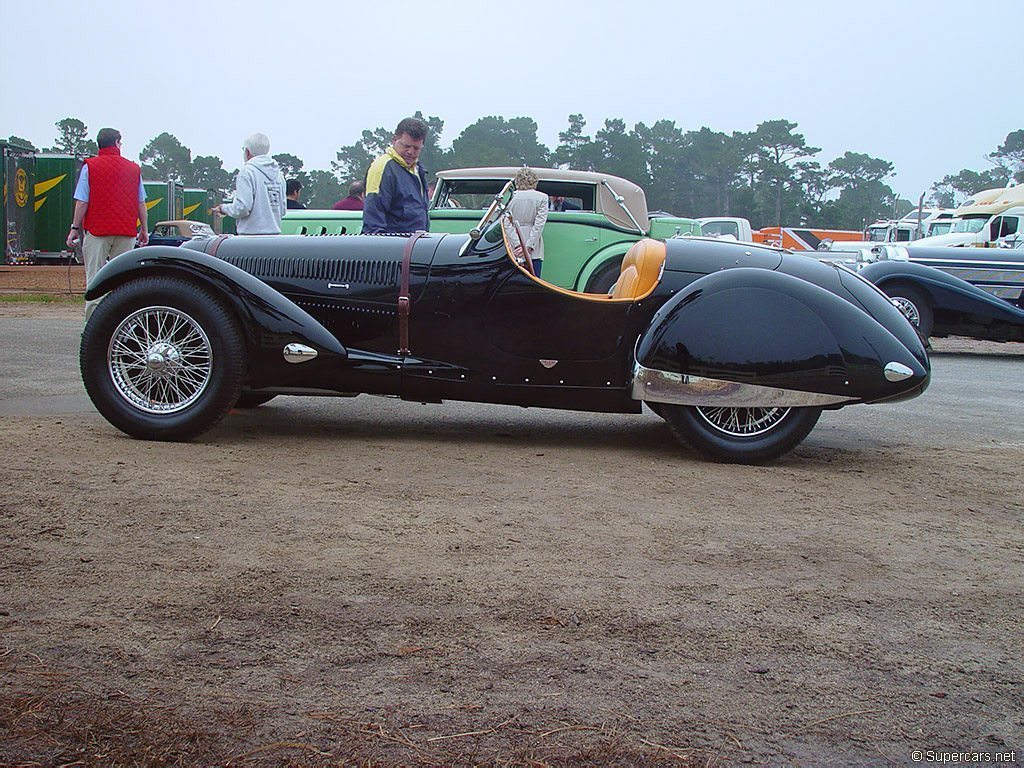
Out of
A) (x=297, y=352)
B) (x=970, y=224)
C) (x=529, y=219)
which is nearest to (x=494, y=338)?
(x=529, y=219)

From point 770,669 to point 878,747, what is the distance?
1.37ft

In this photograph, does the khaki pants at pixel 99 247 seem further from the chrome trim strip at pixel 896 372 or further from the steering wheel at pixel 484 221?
the chrome trim strip at pixel 896 372

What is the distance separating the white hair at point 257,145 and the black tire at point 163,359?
9.79ft

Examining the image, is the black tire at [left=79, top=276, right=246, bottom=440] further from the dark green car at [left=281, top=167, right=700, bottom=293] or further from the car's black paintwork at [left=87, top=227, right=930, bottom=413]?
the dark green car at [left=281, top=167, right=700, bottom=293]

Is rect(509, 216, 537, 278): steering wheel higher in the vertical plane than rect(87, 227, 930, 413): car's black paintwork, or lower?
higher

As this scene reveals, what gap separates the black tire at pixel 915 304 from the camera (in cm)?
1199

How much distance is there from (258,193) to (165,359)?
2809 millimetres

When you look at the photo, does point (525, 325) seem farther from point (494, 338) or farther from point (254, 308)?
point (254, 308)

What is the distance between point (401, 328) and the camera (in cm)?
548

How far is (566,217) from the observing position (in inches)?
406

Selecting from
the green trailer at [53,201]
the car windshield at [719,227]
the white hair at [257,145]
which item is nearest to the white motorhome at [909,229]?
the car windshield at [719,227]

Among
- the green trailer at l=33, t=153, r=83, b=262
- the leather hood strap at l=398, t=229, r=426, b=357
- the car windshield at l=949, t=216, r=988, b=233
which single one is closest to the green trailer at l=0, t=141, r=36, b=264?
the green trailer at l=33, t=153, r=83, b=262

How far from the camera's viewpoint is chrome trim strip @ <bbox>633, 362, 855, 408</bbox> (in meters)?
5.17

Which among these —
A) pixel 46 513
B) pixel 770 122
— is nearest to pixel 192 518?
pixel 46 513
